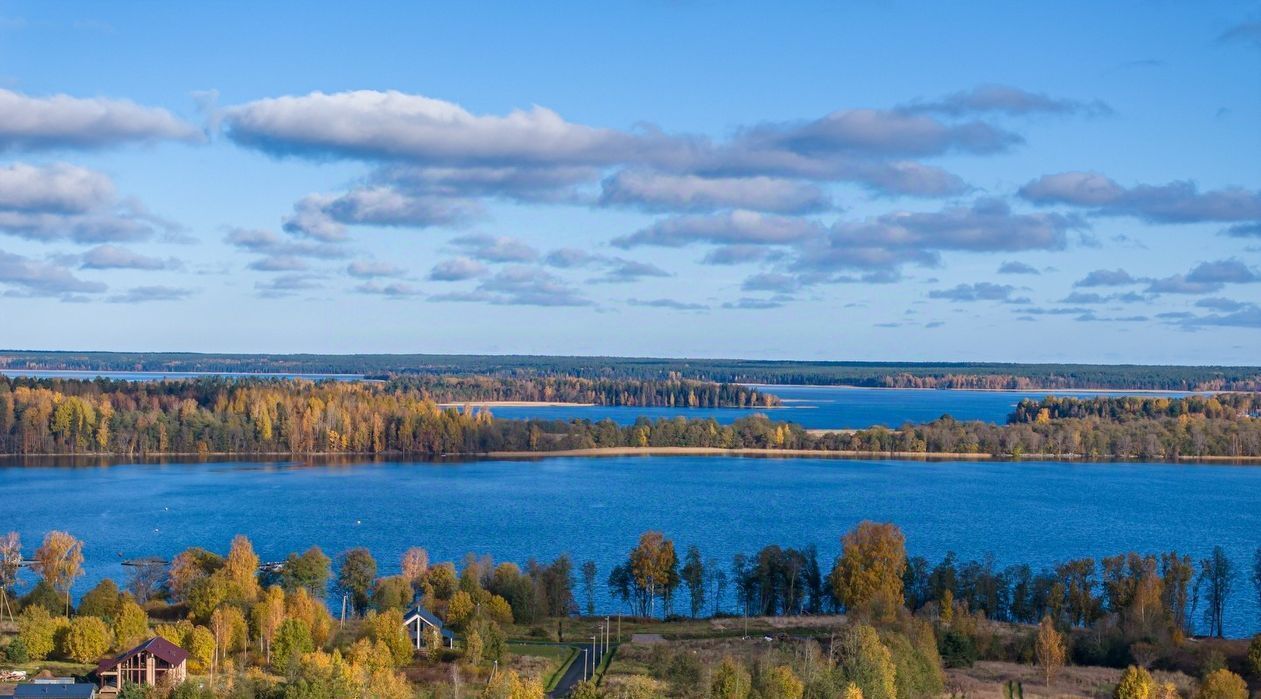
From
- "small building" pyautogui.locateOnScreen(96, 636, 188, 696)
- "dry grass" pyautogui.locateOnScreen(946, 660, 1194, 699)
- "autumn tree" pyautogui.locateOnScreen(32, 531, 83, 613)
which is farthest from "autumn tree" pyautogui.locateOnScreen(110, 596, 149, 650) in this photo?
"dry grass" pyautogui.locateOnScreen(946, 660, 1194, 699)

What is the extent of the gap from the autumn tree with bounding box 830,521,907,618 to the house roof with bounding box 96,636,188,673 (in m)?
16.9

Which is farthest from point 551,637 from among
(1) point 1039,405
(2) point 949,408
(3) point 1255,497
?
(2) point 949,408

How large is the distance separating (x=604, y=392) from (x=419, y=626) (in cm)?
13601

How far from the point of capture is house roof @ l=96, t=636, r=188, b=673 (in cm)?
2578

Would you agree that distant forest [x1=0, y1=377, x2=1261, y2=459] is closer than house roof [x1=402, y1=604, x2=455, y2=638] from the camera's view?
No

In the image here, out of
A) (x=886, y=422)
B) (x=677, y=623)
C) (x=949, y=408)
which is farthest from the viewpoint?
(x=949, y=408)

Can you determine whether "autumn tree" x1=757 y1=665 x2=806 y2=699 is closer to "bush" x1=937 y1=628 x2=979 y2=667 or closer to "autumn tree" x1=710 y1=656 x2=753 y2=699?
"autumn tree" x1=710 y1=656 x2=753 y2=699

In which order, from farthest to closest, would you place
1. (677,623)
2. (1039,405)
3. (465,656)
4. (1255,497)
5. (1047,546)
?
(1039,405), (1255,497), (1047,546), (677,623), (465,656)

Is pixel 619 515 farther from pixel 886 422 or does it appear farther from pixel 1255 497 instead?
pixel 886 422

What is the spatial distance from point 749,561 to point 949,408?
129593mm

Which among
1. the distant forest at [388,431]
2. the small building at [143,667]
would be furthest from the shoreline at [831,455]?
the small building at [143,667]

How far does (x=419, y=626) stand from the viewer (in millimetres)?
29875

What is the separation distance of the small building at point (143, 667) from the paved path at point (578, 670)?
24.4 ft

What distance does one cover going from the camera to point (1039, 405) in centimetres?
12119
